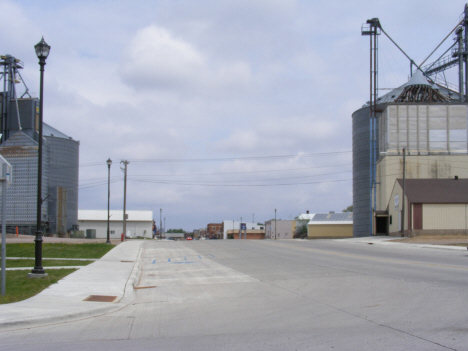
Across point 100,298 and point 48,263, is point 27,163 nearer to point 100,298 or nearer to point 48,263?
point 48,263

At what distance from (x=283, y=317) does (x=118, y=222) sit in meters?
88.0

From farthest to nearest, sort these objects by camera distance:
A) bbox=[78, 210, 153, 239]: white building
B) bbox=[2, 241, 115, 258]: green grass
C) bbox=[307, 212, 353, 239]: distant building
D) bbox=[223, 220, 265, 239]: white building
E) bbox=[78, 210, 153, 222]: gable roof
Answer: bbox=[223, 220, 265, 239]: white building < bbox=[78, 210, 153, 222]: gable roof < bbox=[78, 210, 153, 239]: white building < bbox=[307, 212, 353, 239]: distant building < bbox=[2, 241, 115, 258]: green grass

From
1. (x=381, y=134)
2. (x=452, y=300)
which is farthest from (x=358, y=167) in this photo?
(x=452, y=300)

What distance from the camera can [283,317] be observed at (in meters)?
8.97

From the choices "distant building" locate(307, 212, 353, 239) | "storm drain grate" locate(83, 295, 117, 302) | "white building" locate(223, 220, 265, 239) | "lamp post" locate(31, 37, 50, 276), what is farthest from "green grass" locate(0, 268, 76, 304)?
"white building" locate(223, 220, 265, 239)

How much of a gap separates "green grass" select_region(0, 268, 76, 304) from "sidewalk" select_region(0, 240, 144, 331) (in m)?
0.25

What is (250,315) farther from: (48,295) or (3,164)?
(3,164)

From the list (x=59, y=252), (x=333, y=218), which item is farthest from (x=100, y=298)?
(x=333, y=218)

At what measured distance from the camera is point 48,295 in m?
11.3

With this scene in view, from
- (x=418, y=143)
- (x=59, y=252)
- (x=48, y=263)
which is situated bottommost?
(x=59, y=252)

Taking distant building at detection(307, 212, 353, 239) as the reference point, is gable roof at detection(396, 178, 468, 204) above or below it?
above

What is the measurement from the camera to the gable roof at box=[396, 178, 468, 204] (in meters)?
45.6

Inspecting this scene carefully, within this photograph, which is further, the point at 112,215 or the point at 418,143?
the point at 112,215

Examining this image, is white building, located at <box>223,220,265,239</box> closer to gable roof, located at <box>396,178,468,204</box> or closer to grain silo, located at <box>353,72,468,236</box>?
grain silo, located at <box>353,72,468,236</box>
